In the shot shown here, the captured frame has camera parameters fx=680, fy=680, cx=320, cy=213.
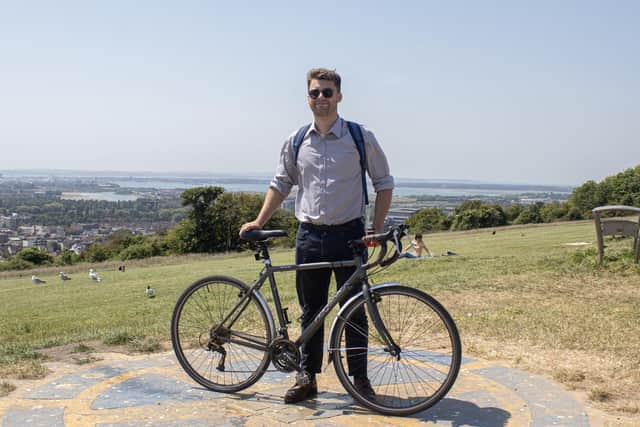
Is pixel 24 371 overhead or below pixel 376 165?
below

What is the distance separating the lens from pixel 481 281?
10828 millimetres

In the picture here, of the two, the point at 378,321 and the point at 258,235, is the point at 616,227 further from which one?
the point at 258,235

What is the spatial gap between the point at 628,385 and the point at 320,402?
2.39 metres

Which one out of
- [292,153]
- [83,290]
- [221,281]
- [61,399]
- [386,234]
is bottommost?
[83,290]

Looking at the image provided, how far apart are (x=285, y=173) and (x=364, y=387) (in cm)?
169

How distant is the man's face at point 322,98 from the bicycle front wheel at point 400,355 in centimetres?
130

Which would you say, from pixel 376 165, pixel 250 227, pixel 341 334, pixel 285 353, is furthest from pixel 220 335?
pixel 376 165

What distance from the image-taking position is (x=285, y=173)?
5219 mm

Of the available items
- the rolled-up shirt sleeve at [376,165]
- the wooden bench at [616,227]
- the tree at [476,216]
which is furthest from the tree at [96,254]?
the rolled-up shirt sleeve at [376,165]

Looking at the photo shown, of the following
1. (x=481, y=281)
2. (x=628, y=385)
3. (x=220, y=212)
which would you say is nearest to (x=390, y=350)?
(x=628, y=385)

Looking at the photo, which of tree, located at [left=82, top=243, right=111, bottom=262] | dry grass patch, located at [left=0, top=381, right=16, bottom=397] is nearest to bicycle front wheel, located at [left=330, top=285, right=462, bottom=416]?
dry grass patch, located at [left=0, top=381, right=16, bottom=397]

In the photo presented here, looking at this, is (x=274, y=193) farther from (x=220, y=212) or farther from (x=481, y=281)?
(x=220, y=212)

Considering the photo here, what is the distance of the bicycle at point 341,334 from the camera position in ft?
15.0

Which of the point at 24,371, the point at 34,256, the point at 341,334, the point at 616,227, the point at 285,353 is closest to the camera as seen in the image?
the point at 341,334
